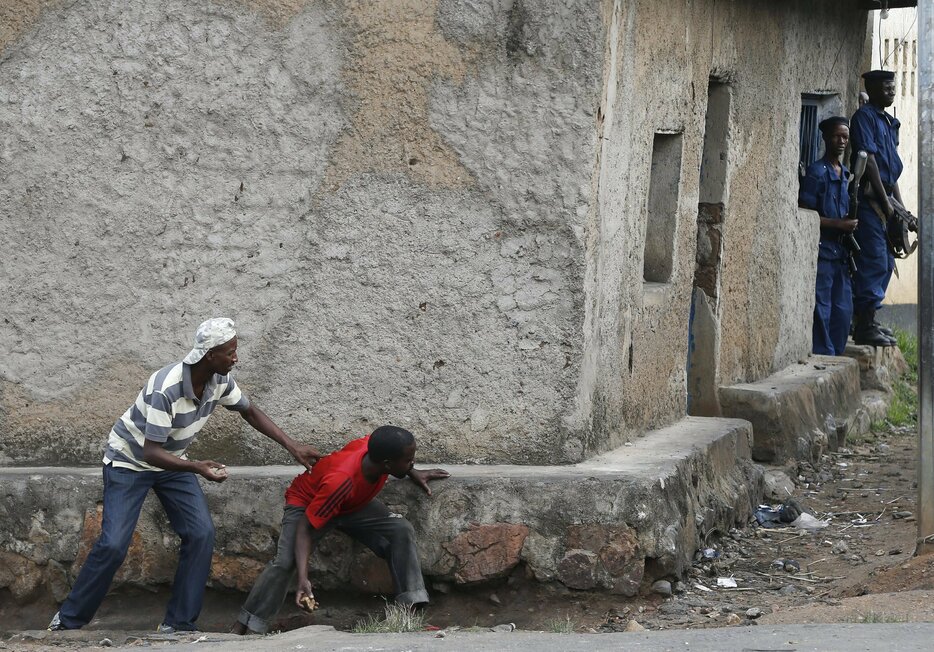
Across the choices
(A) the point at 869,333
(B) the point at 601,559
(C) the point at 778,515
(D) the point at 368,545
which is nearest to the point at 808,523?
(C) the point at 778,515

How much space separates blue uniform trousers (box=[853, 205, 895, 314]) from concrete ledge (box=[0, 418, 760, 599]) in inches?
182

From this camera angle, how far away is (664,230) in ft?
21.3

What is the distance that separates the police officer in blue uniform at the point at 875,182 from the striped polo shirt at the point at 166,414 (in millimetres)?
5858

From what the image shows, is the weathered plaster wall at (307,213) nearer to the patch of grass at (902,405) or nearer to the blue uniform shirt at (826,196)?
the blue uniform shirt at (826,196)

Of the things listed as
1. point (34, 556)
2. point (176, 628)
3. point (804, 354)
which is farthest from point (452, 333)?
point (804, 354)

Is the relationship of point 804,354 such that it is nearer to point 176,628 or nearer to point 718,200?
Result: point 718,200

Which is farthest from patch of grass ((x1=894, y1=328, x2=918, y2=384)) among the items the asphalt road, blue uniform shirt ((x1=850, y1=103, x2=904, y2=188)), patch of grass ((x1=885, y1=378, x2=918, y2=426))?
the asphalt road

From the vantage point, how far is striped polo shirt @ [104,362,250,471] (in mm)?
4723

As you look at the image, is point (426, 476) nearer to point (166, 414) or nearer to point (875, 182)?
point (166, 414)

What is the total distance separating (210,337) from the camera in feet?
15.4

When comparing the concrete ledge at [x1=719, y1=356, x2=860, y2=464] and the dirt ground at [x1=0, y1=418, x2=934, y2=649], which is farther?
the concrete ledge at [x1=719, y1=356, x2=860, y2=464]

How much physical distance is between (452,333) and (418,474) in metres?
0.59

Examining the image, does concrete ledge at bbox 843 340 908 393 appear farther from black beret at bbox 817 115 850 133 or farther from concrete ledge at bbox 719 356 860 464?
black beret at bbox 817 115 850 133

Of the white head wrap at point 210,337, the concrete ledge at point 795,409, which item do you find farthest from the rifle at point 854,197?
the white head wrap at point 210,337
